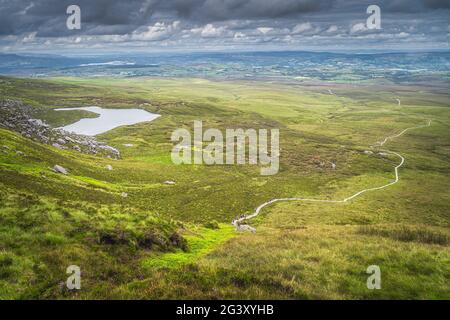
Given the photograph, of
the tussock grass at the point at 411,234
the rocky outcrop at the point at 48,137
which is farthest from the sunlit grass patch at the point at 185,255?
the rocky outcrop at the point at 48,137

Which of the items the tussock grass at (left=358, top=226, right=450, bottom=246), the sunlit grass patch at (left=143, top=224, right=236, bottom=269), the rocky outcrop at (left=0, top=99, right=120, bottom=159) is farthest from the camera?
the rocky outcrop at (left=0, top=99, right=120, bottom=159)

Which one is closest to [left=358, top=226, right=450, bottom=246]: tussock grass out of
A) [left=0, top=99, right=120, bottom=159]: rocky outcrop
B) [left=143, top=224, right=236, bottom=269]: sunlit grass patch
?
[left=143, top=224, right=236, bottom=269]: sunlit grass patch

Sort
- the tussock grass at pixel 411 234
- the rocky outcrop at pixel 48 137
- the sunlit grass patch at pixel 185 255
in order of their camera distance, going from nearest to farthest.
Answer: the sunlit grass patch at pixel 185 255 < the tussock grass at pixel 411 234 < the rocky outcrop at pixel 48 137

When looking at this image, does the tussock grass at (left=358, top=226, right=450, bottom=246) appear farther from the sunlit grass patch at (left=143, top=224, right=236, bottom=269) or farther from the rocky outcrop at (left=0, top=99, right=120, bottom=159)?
the rocky outcrop at (left=0, top=99, right=120, bottom=159)

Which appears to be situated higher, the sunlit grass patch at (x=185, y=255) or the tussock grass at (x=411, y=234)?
the sunlit grass patch at (x=185, y=255)

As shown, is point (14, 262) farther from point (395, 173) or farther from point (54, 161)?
point (395, 173)

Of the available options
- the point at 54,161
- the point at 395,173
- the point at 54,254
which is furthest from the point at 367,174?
the point at 54,254

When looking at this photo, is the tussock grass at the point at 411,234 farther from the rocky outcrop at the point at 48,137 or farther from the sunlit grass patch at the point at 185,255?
the rocky outcrop at the point at 48,137

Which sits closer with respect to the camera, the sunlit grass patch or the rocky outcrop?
the sunlit grass patch

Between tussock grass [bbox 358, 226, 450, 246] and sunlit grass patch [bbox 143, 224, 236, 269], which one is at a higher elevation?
sunlit grass patch [bbox 143, 224, 236, 269]

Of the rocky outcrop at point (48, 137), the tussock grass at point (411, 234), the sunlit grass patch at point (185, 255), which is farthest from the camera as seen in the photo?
the rocky outcrop at point (48, 137)

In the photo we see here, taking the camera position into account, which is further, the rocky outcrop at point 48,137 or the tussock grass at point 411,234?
the rocky outcrop at point 48,137
